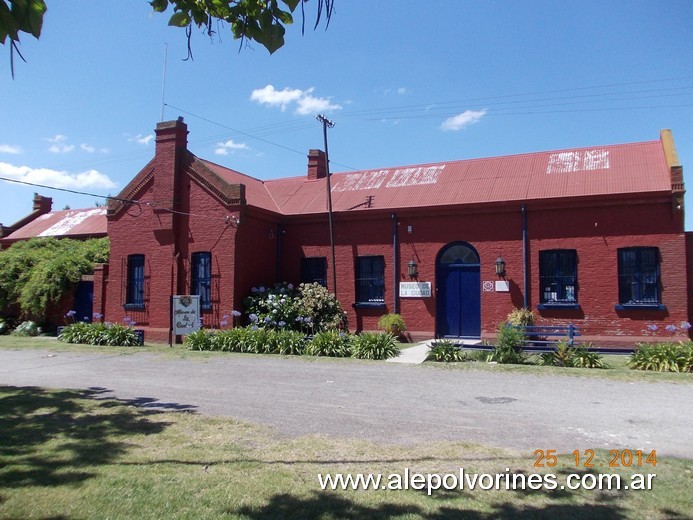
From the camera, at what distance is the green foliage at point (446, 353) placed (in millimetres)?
13414

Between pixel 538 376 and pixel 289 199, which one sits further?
pixel 289 199

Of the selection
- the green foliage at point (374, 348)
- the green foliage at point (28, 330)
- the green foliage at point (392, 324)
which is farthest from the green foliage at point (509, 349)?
the green foliage at point (28, 330)

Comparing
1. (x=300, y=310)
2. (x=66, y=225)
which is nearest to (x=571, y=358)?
(x=300, y=310)

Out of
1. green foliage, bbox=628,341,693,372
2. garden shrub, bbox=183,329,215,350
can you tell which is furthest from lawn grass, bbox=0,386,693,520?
garden shrub, bbox=183,329,215,350

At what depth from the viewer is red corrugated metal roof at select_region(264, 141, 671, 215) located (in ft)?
54.3

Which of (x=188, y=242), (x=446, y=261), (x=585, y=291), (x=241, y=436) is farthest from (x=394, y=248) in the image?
(x=241, y=436)

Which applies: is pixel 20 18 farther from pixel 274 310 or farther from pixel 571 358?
pixel 274 310

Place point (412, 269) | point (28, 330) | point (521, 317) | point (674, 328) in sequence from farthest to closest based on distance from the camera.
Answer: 1. point (28, 330)
2. point (412, 269)
3. point (521, 317)
4. point (674, 328)

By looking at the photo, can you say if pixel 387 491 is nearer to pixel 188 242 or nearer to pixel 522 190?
pixel 522 190

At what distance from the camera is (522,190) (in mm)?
17500

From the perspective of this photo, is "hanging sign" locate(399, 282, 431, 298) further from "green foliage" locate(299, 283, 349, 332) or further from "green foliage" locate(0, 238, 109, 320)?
"green foliage" locate(0, 238, 109, 320)

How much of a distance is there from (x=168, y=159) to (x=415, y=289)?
32.8ft

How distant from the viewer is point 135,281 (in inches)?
802

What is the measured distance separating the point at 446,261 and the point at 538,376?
24.1 feet
